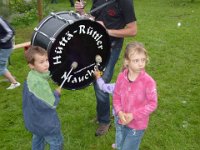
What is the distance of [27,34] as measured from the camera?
30.7 feet

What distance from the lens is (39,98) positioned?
3.10 metres

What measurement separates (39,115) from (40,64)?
48 centimetres

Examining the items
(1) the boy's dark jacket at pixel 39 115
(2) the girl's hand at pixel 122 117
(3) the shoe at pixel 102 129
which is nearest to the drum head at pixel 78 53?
(1) the boy's dark jacket at pixel 39 115

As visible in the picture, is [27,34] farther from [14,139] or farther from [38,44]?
[38,44]

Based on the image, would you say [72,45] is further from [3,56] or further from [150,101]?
[3,56]

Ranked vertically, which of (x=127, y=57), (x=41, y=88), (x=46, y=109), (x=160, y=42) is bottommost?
(x=160, y=42)

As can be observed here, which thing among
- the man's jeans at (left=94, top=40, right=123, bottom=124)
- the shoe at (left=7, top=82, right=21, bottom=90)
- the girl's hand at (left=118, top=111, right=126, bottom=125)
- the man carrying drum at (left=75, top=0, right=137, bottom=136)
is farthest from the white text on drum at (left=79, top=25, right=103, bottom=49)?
the shoe at (left=7, top=82, right=21, bottom=90)

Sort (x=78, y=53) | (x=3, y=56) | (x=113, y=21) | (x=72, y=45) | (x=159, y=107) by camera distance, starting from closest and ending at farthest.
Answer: (x=72, y=45) → (x=78, y=53) → (x=113, y=21) → (x=159, y=107) → (x=3, y=56)

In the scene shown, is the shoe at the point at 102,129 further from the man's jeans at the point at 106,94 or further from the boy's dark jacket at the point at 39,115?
the boy's dark jacket at the point at 39,115

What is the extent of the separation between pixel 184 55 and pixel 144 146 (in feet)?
11.9

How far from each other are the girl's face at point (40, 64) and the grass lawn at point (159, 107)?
1478 millimetres

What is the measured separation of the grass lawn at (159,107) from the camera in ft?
14.2

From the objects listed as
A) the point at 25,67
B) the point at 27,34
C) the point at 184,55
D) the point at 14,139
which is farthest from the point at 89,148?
the point at 27,34

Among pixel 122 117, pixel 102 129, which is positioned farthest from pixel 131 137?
pixel 102 129
